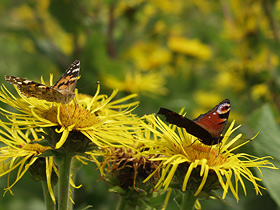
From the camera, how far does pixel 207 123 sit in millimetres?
983

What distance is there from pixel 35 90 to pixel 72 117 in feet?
0.38

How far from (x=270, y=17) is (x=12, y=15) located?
4418 mm

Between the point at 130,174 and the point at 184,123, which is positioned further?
the point at 130,174

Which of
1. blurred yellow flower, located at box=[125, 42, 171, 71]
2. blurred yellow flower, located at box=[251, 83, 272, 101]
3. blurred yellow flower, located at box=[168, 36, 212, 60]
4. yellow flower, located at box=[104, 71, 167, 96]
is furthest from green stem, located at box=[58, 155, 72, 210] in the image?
blurred yellow flower, located at box=[168, 36, 212, 60]

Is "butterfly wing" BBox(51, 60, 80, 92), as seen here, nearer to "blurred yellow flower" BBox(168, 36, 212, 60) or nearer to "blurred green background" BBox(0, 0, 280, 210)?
"blurred green background" BBox(0, 0, 280, 210)

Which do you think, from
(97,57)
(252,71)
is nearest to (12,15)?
(97,57)

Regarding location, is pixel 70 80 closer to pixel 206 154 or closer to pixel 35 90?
pixel 35 90

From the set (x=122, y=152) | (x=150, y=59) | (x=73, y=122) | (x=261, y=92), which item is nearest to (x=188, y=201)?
(x=122, y=152)

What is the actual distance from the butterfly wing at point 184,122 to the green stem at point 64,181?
27cm

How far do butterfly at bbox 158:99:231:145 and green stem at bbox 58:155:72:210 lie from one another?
266 mm

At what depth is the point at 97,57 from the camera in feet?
8.54

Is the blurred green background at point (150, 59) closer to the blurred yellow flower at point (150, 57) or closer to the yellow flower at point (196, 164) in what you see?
the blurred yellow flower at point (150, 57)

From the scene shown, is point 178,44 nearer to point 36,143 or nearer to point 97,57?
point 97,57

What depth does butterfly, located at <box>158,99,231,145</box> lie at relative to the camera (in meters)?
0.90
